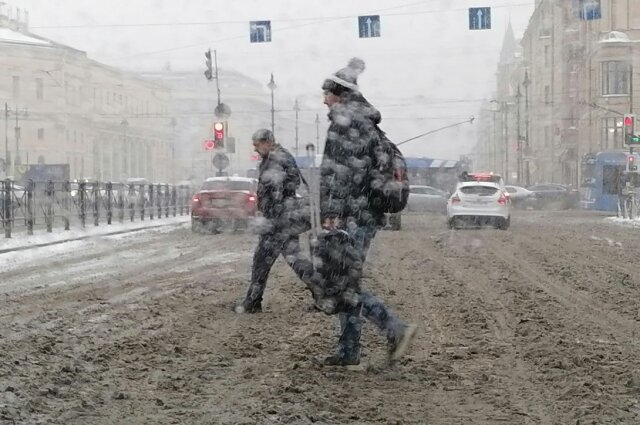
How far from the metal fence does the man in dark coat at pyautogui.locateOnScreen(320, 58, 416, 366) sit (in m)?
16.5

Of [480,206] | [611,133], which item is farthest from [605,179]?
[611,133]

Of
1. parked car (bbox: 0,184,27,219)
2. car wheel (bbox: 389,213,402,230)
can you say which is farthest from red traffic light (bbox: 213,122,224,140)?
parked car (bbox: 0,184,27,219)

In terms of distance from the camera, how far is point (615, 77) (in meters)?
67.4

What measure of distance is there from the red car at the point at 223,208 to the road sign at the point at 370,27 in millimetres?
5015

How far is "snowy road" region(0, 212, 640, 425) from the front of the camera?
5430mm

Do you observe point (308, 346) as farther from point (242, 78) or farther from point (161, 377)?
point (242, 78)

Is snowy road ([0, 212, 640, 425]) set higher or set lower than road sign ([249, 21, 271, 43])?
lower

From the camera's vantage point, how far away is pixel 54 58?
61.7 metres

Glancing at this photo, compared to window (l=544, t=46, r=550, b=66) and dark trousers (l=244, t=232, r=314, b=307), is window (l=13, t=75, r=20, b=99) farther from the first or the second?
dark trousers (l=244, t=232, r=314, b=307)

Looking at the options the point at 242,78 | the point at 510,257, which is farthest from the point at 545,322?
the point at 242,78

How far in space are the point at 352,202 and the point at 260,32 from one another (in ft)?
69.1

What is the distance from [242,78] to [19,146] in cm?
1540

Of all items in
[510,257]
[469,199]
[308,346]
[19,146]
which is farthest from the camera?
[19,146]

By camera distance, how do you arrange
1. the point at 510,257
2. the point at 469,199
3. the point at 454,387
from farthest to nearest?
the point at 469,199
the point at 510,257
the point at 454,387
